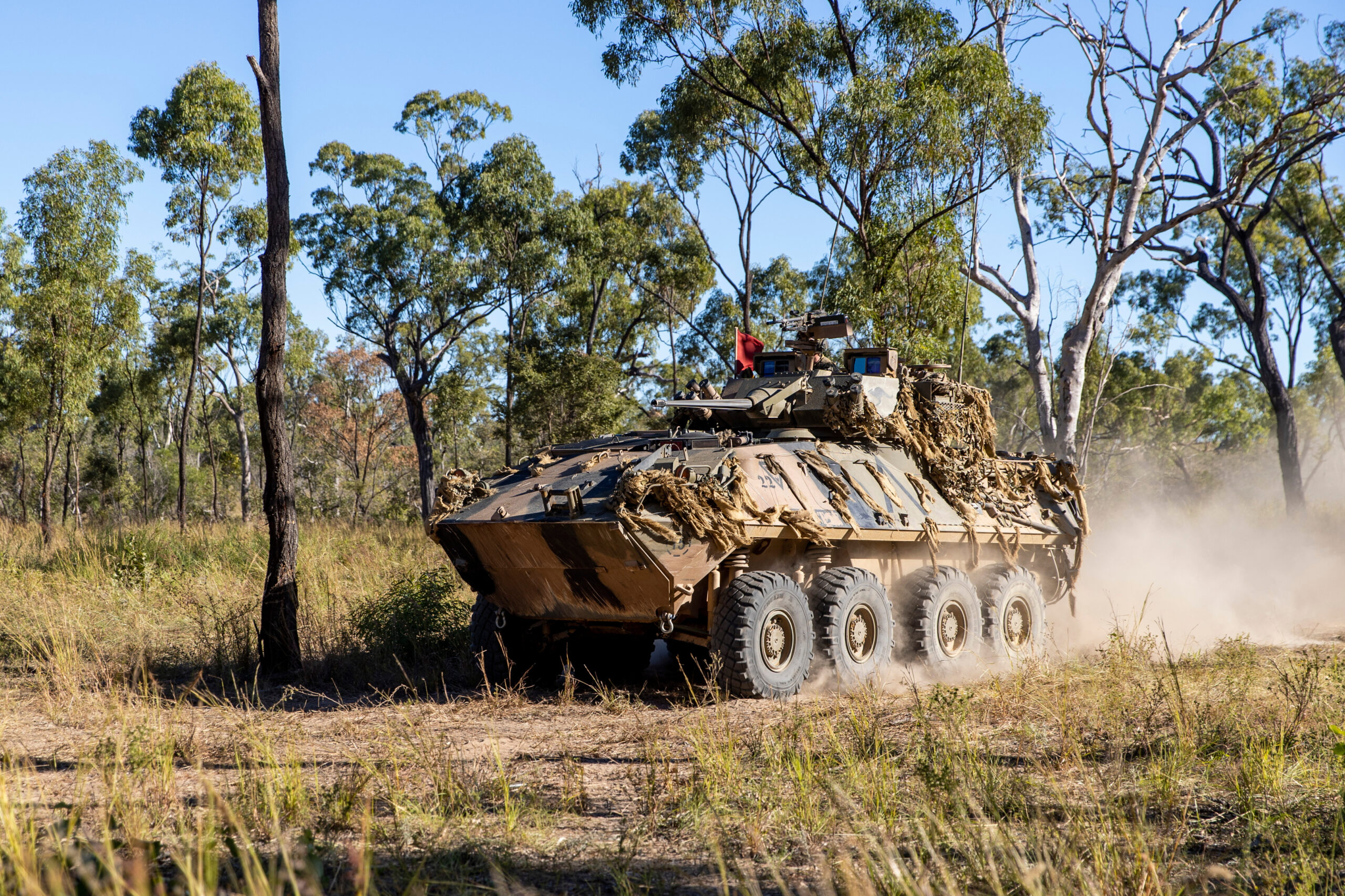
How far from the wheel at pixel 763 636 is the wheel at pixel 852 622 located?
0.55 ft

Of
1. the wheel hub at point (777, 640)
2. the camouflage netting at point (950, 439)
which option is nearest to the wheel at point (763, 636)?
the wheel hub at point (777, 640)

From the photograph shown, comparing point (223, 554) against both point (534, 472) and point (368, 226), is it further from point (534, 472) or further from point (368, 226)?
point (368, 226)

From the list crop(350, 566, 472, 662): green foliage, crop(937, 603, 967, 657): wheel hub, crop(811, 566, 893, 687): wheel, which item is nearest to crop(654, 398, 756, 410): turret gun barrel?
crop(811, 566, 893, 687): wheel

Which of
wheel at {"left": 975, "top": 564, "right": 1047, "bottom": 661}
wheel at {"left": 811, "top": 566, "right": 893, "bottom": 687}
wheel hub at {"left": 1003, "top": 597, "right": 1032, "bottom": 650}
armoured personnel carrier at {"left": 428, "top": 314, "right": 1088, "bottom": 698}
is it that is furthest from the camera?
wheel hub at {"left": 1003, "top": 597, "right": 1032, "bottom": 650}

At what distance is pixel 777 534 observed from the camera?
8031 mm

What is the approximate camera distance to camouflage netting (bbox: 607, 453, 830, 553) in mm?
7414

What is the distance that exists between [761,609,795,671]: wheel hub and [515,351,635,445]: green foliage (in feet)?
49.0

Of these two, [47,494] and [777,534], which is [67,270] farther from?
[777,534]

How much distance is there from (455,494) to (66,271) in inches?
541

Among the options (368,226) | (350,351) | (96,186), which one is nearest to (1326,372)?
(368,226)

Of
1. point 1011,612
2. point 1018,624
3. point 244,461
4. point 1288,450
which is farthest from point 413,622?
point 244,461

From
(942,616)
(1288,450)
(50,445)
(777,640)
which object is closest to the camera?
(777,640)

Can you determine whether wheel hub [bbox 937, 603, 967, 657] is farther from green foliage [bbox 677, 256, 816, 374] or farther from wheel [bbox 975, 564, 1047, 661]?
green foliage [bbox 677, 256, 816, 374]

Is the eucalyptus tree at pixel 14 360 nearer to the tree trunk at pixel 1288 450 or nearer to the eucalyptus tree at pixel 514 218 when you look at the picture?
the eucalyptus tree at pixel 514 218
